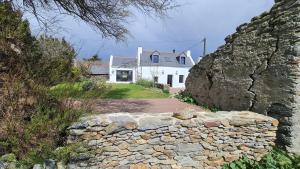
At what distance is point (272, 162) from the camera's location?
21.8 ft

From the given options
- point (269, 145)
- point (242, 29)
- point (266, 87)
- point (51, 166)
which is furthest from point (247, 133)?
point (51, 166)

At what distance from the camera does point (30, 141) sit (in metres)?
5.66

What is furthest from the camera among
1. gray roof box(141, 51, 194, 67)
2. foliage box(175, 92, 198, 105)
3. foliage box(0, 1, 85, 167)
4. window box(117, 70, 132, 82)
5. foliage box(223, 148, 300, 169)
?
window box(117, 70, 132, 82)

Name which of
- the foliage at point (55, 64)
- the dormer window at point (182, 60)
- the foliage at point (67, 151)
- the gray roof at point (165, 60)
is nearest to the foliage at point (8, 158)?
the foliage at point (67, 151)

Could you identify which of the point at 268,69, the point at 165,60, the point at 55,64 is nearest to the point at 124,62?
the point at 165,60

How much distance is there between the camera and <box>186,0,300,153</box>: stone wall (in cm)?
677

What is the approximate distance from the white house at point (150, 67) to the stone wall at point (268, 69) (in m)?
31.0

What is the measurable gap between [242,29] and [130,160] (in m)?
4.95

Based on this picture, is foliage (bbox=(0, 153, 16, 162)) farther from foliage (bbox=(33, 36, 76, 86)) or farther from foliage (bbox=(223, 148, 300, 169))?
foliage (bbox=(223, 148, 300, 169))

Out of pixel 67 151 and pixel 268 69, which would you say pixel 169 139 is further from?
pixel 268 69

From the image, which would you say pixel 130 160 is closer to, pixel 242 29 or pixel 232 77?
pixel 232 77

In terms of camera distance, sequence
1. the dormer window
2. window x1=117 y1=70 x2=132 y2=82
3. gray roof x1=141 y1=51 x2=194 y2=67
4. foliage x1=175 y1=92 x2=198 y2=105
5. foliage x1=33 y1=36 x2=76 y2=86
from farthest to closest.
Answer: the dormer window, window x1=117 y1=70 x2=132 y2=82, gray roof x1=141 y1=51 x2=194 y2=67, foliage x1=175 y1=92 x2=198 y2=105, foliage x1=33 y1=36 x2=76 y2=86

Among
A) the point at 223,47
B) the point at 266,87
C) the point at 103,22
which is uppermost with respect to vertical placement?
the point at 103,22

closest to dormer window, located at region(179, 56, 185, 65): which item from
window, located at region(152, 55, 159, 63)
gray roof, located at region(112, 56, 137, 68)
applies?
window, located at region(152, 55, 159, 63)
